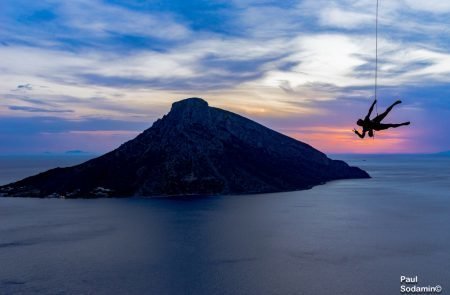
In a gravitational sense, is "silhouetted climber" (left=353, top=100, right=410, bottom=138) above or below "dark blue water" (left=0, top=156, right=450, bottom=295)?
above

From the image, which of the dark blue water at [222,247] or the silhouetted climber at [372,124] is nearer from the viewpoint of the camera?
the silhouetted climber at [372,124]

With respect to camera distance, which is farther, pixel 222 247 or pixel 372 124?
pixel 222 247

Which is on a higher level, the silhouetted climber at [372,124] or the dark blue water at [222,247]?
the silhouetted climber at [372,124]

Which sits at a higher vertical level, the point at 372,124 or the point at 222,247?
the point at 372,124

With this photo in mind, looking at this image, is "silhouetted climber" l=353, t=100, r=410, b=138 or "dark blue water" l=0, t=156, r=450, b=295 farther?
"dark blue water" l=0, t=156, r=450, b=295

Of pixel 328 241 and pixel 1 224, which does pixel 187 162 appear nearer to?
pixel 1 224

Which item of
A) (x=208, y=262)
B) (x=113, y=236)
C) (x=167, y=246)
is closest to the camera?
(x=208, y=262)

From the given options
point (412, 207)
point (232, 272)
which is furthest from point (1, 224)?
point (412, 207)

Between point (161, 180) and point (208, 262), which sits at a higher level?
point (161, 180)
